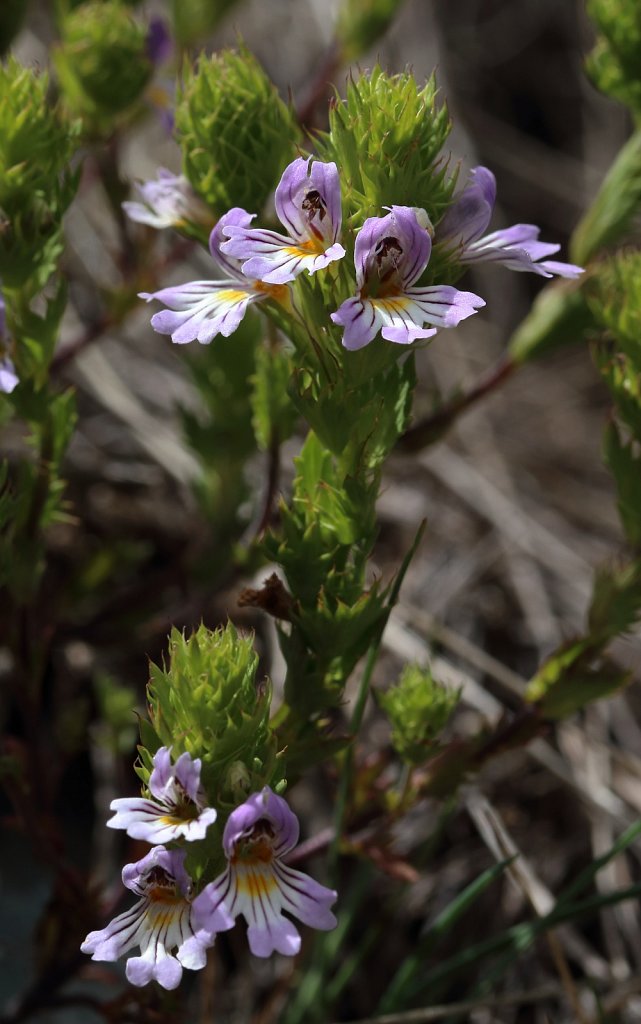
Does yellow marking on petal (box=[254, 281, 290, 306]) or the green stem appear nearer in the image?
yellow marking on petal (box=[254, 281, 290, 306])

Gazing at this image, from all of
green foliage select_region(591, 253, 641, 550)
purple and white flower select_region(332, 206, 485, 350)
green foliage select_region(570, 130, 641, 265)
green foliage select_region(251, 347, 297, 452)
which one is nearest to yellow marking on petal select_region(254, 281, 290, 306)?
purple and white flower select_region(332, 206, 485, 350)

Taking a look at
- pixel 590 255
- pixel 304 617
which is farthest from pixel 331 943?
pixel 590 255

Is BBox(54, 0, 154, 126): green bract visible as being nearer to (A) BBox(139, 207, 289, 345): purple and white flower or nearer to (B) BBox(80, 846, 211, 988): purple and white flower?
(A) BBox(139, 207, 289, 345): purple and white flower

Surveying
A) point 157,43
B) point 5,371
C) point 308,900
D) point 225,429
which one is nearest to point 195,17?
point 157,43

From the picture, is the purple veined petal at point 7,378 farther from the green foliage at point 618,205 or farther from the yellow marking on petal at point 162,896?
the green foliage at point 618,205

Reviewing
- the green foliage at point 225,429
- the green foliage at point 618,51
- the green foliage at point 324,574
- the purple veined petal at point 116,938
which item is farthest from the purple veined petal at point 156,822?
the green foliage at point 618,51

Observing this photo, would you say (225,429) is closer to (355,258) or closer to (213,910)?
(355,258)
